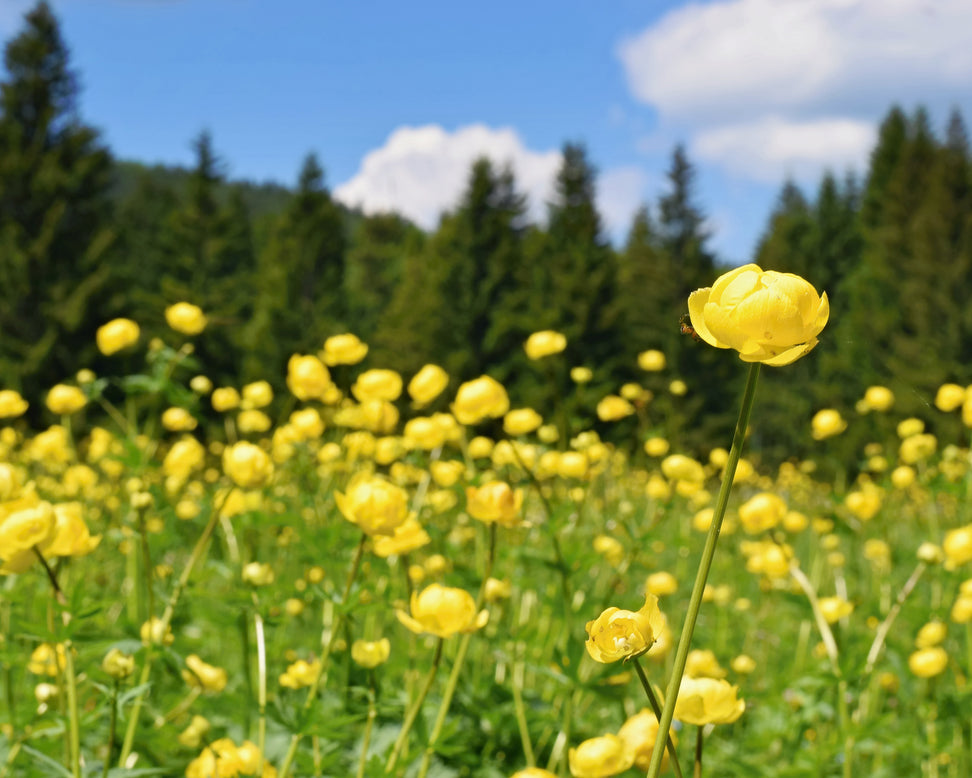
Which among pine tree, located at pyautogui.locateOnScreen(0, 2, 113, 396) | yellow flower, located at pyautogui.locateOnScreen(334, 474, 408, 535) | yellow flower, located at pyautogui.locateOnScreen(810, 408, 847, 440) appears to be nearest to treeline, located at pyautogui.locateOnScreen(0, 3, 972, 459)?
pine tree, located at pyautogui.locateOnScreen(0, 2, 113, 396)

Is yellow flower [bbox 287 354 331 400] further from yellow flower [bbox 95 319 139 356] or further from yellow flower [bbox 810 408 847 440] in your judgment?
yellow flower [bbox 810 408 847 440]

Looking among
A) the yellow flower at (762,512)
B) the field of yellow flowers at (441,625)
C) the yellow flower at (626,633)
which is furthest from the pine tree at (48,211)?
the yellow flower at (626,633)

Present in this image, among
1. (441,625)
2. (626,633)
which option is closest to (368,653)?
(441,625)

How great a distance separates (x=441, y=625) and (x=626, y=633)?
44 cm

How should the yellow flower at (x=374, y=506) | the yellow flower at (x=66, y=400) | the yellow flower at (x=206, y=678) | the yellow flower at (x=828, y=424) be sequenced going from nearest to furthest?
the yellow flower at (x=374, y=506)
the yellow flower at (x=206, y=678)
the yellow flower at (x=66, y=400)
the yellow flower at (x=828, y=424)

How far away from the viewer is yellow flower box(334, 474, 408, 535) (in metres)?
1.00

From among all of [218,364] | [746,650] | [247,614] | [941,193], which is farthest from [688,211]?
[247,614]

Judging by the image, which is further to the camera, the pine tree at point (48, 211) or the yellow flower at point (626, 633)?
the pine tree at point (48, 211)

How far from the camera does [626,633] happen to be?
1.84 feet

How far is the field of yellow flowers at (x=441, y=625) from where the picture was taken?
Answer: 2.96ft

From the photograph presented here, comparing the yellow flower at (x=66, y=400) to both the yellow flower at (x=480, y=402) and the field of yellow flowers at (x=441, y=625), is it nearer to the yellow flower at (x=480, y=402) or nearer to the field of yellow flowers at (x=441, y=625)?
the field of yellow flowers at (x=441, y=625)

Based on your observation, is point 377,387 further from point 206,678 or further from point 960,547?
point 960,547

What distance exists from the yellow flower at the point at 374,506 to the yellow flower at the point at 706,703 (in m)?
0.38

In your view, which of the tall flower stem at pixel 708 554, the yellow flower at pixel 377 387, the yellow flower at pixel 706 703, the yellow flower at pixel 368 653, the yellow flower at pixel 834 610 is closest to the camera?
the tall flower stem at pixel 708 554
